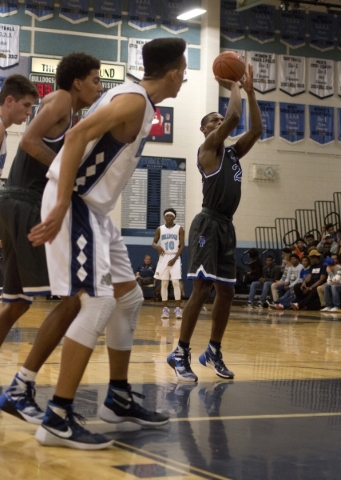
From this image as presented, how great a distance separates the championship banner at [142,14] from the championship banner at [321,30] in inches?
159

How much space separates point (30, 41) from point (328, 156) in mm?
7668

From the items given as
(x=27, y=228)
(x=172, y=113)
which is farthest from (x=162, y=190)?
(x=27, y=228)

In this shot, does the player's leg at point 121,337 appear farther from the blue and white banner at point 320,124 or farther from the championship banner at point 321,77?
the championship banner at point 321,77

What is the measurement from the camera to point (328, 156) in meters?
20.1

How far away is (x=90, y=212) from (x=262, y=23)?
17.2 meters

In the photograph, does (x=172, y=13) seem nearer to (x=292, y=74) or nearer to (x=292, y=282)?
(x=292, y=74)

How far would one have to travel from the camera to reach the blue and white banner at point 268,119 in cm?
1956

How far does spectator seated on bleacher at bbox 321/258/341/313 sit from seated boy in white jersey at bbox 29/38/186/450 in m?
12.2

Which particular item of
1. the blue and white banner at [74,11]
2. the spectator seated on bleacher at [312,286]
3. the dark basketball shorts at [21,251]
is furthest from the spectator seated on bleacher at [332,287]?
the dark basketball shorts at [21,251]

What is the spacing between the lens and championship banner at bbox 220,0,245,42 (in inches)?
756

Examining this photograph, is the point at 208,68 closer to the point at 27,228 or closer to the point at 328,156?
the point at 328,156

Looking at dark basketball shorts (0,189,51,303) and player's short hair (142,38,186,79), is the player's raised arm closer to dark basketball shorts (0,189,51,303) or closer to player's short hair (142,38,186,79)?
player's short hair (142,38,186,79)

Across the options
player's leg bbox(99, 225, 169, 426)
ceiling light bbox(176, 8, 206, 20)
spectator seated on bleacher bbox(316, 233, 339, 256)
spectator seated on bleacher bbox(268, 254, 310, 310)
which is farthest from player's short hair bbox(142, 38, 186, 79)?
ceiling light bbox(176, 8, 206, 20)

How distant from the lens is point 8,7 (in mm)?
17859
